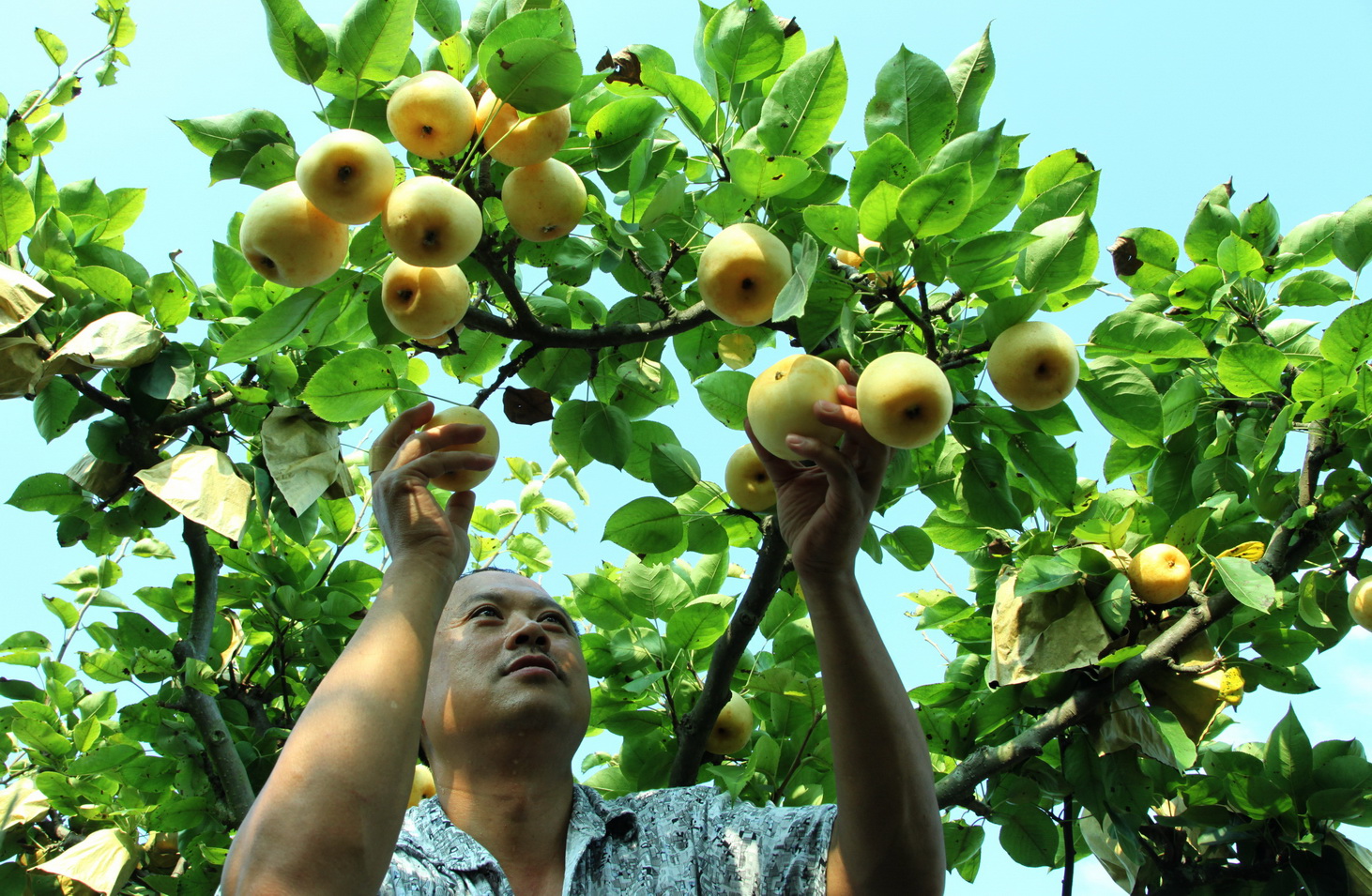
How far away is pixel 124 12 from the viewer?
3656 mm

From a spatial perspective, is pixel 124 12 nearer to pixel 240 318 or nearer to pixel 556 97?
pixel 240 318

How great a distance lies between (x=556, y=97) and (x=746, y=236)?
45 centimetres

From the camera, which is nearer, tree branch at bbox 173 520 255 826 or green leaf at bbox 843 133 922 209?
green leaf at bbox 843 133 922 209

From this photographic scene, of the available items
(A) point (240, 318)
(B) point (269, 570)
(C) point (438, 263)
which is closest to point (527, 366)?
(C) point (438, 263)

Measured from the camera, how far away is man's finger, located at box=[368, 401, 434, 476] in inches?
84.4

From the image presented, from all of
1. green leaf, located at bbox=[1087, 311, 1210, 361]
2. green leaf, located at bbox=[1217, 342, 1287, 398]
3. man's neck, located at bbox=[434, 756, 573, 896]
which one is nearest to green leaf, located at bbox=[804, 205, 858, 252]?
green leaf, located at bbox=[1087, 311, 1210, 361]

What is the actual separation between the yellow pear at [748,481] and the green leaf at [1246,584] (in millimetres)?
1130

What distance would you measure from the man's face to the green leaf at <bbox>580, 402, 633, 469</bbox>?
454 millimetres

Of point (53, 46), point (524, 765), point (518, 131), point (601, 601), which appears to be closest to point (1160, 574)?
point (601, 601)

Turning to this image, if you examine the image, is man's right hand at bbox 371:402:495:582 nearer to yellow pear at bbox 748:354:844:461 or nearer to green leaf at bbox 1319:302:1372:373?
yellow pear at bbox 748:354:844:461

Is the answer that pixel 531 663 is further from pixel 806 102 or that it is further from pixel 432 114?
pixel 806 102

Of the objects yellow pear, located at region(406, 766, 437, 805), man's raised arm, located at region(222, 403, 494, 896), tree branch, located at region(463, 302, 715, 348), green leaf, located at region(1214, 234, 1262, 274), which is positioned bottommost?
man's raised arm, located at region(222, 403, 494, 896)

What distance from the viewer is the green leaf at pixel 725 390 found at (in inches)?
94.0

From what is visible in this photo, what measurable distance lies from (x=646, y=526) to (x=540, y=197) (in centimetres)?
95
